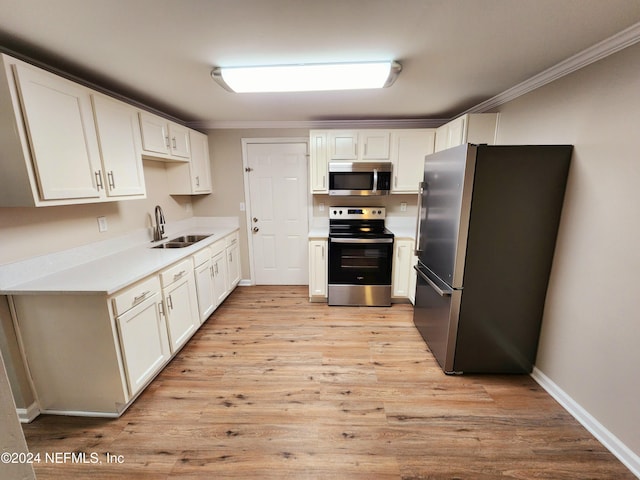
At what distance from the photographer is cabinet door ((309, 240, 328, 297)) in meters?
3.31

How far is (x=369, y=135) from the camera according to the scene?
3.31 meters

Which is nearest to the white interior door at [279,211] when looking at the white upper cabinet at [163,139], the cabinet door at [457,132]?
the white upper cabinet at [163,139]

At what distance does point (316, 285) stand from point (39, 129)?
2734mm

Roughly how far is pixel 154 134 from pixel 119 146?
50cm

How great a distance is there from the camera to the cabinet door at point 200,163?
3.25 m

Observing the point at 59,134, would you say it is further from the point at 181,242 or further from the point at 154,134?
the point at 181,242

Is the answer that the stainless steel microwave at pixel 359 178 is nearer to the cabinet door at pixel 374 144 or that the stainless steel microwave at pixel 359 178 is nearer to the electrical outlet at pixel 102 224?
the cabinet door at pixel 374 144

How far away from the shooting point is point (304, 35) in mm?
1515

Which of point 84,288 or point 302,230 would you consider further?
point 302,230

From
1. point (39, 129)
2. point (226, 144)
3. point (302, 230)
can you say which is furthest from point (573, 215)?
point (226, 144)

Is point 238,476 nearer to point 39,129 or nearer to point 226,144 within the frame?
point 39,129

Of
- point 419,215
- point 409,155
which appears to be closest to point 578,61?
point 419,215

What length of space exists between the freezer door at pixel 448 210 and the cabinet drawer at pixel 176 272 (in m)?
2.25

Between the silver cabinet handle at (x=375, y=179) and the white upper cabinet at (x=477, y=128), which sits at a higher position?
the white upper cabinet at (x=477, y=128)
